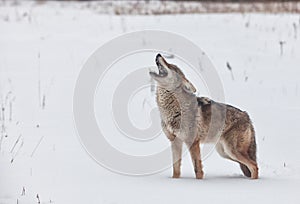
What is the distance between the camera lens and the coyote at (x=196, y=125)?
187 inches

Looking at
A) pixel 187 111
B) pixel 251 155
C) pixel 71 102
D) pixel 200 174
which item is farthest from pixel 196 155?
pixel 71 102

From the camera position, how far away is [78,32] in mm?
13203

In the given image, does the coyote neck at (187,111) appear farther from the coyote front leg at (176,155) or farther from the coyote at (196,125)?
the coyote front leg at (176,155)

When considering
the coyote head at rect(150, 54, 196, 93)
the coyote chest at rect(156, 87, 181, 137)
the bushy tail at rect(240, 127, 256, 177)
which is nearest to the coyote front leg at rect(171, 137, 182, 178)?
the coyote chest at rect(156, 87, 181, 137)

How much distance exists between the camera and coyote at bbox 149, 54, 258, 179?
475cm

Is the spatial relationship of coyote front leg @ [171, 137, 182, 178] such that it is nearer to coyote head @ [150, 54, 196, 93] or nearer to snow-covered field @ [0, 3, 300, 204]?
snow-covered field @ [0, 3, 300, 204]

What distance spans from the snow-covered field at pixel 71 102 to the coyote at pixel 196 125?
0.20 metres

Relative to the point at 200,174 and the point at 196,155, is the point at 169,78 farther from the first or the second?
the point at 200,174

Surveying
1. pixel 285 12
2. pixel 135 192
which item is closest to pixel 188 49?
pixel 285 12

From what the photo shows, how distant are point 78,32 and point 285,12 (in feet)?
16.0

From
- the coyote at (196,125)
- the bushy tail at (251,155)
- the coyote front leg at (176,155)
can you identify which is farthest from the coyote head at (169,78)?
the bushy tail at (251,155)

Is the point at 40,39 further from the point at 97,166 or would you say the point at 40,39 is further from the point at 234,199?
the point at 234,199

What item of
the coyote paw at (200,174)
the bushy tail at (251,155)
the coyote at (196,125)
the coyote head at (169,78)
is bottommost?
the coyote paw at (200,174)

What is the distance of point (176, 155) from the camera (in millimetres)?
4898
